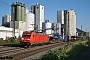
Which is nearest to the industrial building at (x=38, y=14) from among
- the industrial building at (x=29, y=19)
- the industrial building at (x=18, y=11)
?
the industrial building at (x=29, y=19)

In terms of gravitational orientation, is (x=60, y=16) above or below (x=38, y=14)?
above

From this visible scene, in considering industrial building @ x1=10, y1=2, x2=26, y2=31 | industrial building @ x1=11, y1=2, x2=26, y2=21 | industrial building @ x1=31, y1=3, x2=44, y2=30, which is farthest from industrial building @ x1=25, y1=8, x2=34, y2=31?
industrial building @ x1=11, y1=2, x2=26, y2=21

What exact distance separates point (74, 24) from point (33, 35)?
214 feet

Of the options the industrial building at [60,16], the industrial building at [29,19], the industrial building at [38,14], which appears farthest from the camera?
the industrial building at [60,16]

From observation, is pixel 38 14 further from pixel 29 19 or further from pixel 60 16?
pixel 60 16

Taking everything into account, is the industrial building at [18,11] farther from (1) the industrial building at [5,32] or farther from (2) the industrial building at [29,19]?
(1) the industrial building at [5,32]

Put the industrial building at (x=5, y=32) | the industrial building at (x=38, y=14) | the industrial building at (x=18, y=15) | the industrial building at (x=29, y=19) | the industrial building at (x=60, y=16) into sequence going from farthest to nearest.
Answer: the industrial building at (x=60, y=16)
the industrial building at (x=38, y=14)
the industrial building at (x=29, y=19)
the industrial building at (x=18, y=15)
the industrial building at (x=5, y=32)

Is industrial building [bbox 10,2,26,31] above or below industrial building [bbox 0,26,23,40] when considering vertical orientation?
above

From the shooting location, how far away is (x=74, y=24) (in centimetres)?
9400

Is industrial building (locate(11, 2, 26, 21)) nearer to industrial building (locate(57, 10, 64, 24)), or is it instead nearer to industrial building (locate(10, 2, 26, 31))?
industrial building (locate(10, 2, 26, 31))

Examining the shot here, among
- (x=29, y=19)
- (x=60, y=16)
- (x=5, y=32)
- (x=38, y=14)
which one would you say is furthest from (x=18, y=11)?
(x=60, y=16)

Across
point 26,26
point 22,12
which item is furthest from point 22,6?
point 26,26

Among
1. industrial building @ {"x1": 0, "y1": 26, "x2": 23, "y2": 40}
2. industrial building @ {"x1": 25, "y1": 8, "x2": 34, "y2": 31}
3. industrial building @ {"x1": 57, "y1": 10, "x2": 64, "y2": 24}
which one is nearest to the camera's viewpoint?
industrial building @ {"x1": 0, "y1": 26, "x2": 23, "y2": 40}

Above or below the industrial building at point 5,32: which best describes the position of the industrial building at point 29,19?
above
